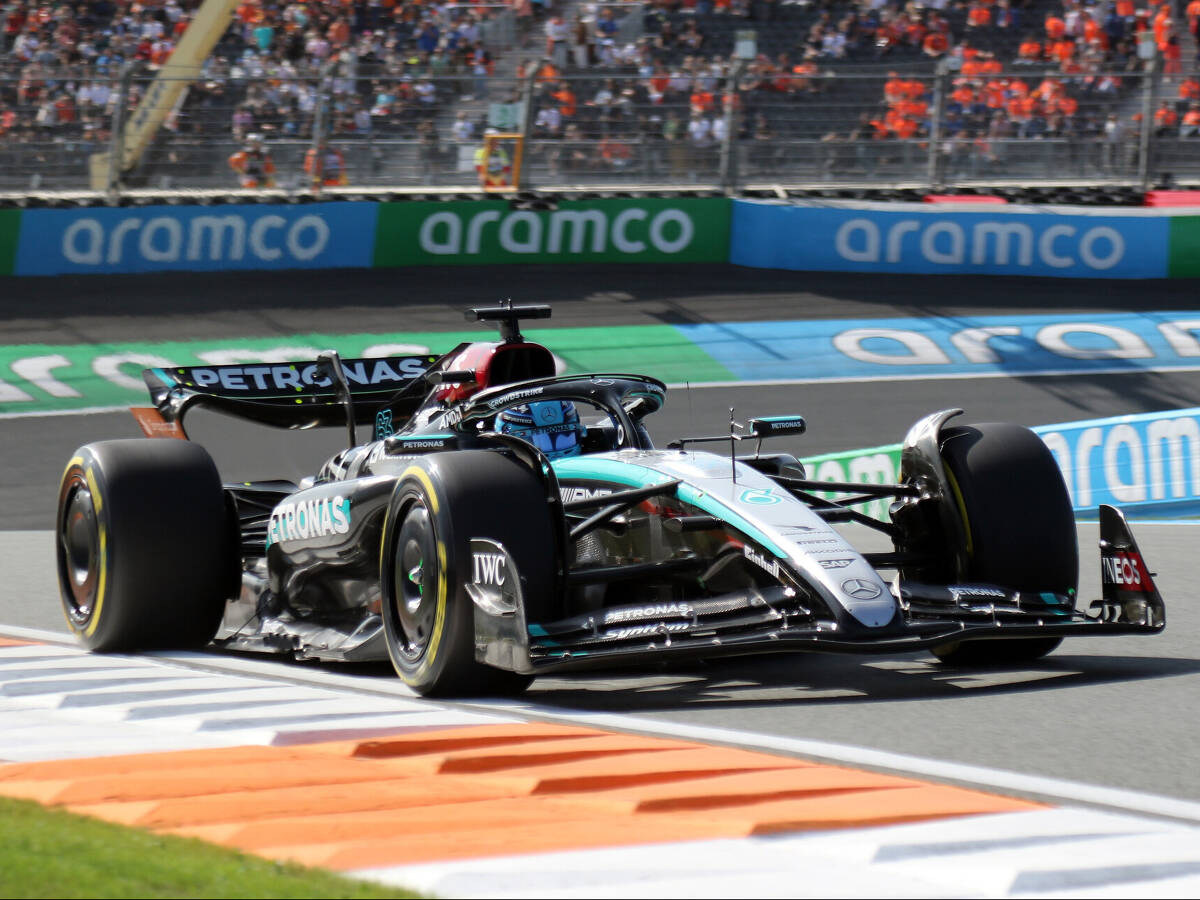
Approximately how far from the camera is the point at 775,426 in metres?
7.25

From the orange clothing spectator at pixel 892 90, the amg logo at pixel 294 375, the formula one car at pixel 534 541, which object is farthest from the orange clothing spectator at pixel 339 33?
the formula one car at pixel 534 541

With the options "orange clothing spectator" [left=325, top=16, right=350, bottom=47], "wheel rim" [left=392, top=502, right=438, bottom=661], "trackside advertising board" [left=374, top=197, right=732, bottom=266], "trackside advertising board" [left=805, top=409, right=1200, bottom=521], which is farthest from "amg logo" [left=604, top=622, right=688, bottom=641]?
"orange clothing spectator" [left=325, top=16, right=350, bottom=47]

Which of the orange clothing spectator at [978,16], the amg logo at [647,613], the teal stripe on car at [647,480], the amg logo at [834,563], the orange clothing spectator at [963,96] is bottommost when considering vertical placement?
the amg logo at [647,613]

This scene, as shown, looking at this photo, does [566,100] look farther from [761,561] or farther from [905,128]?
[761,561]

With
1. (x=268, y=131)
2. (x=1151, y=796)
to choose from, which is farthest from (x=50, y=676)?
(x=268, y=131)

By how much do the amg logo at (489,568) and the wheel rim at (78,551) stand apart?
2516mm

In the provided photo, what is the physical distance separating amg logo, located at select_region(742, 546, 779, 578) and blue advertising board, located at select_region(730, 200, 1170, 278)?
13.9 meters

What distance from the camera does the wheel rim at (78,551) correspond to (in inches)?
314

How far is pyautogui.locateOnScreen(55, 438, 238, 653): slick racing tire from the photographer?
7.76 meters

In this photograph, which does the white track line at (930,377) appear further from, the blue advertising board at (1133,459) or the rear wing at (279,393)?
the rear wing at (279,393)

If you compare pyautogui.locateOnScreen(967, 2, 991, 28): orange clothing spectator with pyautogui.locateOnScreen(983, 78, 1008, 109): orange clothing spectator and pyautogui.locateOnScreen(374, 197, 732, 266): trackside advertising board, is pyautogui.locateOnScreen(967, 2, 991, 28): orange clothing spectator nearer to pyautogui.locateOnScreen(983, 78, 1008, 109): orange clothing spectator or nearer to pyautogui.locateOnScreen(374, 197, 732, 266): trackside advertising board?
pyautogui.locateOnScreen(983, 78, 1008, 109): orange clothing spectator

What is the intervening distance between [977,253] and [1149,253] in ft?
6.05

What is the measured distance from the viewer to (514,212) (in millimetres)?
20094

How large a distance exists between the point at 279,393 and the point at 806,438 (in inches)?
286
